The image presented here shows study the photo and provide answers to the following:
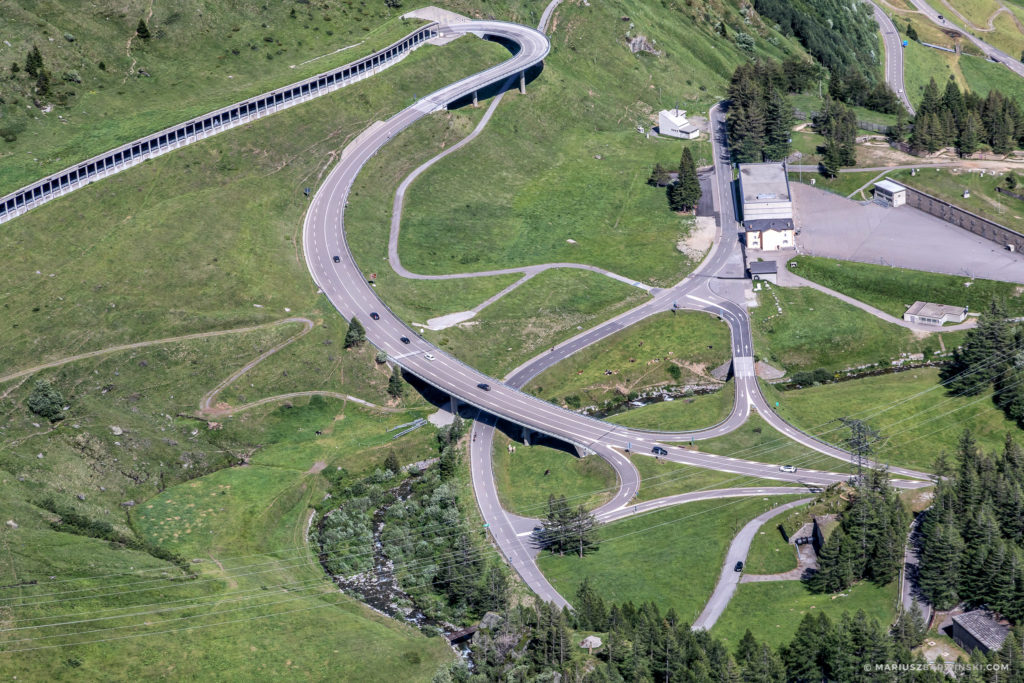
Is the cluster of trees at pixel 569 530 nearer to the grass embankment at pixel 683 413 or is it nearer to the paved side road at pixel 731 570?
the paved side road at pixel 731 570

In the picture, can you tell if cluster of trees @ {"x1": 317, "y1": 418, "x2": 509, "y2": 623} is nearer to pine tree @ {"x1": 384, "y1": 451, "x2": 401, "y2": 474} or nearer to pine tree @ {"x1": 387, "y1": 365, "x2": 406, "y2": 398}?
pine tree @ {"x1": 384, "y1": 451, "x2": 401, "y2": 474}

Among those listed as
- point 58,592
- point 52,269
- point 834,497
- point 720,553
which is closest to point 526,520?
point 720,553

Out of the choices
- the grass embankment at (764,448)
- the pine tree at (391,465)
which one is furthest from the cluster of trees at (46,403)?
the grass embankment at (764,448)

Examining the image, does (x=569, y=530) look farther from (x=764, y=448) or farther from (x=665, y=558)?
(x=764, y=448)

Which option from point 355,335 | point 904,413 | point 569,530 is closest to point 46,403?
point 355,335

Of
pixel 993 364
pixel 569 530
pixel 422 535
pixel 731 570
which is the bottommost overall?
pixel 422 535

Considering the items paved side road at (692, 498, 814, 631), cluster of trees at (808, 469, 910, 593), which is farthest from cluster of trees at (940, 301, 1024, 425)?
cluster of trees at (808, 469, 910, 593)
